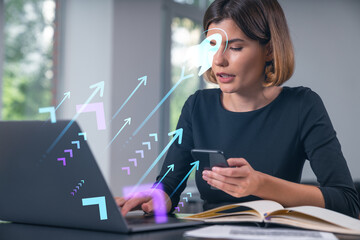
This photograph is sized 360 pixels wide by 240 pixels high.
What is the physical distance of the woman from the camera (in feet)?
3.77

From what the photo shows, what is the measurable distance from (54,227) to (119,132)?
231cm

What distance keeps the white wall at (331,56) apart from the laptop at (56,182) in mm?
3449

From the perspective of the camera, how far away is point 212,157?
0.85 m

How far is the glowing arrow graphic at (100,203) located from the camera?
67 cm

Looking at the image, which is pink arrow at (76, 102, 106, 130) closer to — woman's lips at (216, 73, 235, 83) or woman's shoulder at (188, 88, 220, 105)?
woman's shoulder at (188, 88, 220, 105)

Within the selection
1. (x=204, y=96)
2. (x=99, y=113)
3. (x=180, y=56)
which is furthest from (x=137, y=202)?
(x=180, y=56)

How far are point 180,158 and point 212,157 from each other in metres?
0.40

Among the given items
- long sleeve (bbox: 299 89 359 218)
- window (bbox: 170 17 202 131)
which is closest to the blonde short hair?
long sleeve (bbox: 299 89 359 218)

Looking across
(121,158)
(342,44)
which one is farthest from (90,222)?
(342,44)

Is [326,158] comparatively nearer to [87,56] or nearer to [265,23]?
[265,23]

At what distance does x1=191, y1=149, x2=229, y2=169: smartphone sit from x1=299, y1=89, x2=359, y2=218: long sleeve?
289 millimetres

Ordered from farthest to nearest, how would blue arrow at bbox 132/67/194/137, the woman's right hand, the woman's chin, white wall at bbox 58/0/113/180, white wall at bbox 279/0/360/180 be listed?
1. white wall at bbox 279/0/360/180
2. blue arrow at bbox 132/67/194/137
3. white wall at bbox 58/0/113/180
4. the woman's chin
5. the woman's right hand

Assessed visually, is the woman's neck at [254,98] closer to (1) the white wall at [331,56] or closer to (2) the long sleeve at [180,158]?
(2) the long sleeve at [180,158]

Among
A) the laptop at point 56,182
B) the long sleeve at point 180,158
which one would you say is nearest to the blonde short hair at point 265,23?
the long sleeve at point 180,158
